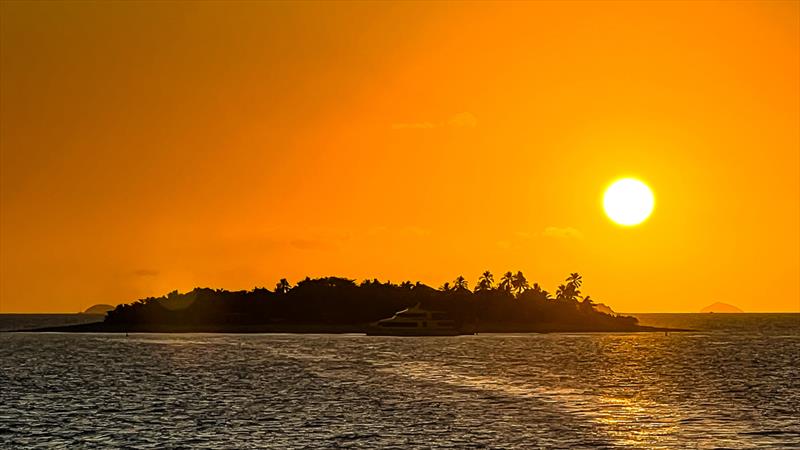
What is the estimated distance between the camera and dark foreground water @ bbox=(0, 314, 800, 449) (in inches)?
2970

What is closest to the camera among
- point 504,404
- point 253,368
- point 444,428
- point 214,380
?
point 444,428

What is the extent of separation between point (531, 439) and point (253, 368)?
8880 centimetres

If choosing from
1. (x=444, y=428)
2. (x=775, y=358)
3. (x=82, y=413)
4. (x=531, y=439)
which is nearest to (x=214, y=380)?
(x=82, y=413)

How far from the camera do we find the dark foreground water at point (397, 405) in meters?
75.4

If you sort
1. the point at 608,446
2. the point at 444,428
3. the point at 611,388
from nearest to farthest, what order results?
the point at 608,446 → the point at 444,428 → the point at 611,388

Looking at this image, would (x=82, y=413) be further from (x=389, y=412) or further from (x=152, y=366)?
(x=152, y=366)

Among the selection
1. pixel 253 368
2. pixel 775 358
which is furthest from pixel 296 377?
pixel 775 358

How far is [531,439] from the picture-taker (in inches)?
2940

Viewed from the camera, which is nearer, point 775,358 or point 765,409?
point 765,409

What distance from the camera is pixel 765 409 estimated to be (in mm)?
96375

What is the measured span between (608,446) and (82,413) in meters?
44.3

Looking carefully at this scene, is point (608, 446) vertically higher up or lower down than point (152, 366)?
lower down

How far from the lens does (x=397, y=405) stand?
10012 centimetres

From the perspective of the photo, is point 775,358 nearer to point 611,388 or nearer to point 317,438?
point 611,388
